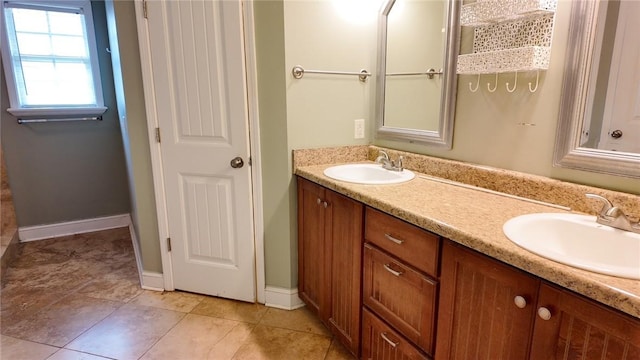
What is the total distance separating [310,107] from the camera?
208 cm

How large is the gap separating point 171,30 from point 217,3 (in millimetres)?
320

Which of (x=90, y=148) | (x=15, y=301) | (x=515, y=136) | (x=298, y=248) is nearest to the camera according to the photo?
(x=515, y=136)

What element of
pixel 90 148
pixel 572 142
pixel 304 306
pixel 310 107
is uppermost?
pixel 310 107

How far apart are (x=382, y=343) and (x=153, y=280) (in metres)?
1.69

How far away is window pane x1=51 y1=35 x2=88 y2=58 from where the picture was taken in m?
3.24

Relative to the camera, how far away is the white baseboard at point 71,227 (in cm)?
338

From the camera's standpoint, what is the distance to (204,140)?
218cm

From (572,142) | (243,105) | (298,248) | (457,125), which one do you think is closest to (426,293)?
(572,142)

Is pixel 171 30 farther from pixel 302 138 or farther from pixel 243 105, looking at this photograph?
pixel 302 138

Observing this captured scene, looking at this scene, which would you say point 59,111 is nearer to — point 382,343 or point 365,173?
point 365,173

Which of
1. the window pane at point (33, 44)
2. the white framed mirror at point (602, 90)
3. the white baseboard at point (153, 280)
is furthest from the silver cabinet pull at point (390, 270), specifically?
the window pane at point (33, 44)

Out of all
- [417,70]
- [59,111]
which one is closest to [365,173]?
[417,70]

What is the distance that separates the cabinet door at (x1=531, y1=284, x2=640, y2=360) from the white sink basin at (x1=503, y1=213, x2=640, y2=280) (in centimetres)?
14

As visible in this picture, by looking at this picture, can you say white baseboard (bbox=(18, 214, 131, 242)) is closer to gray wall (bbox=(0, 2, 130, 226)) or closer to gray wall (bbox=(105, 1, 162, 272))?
gray wall (bbox=(0, 2, 130, 226))
